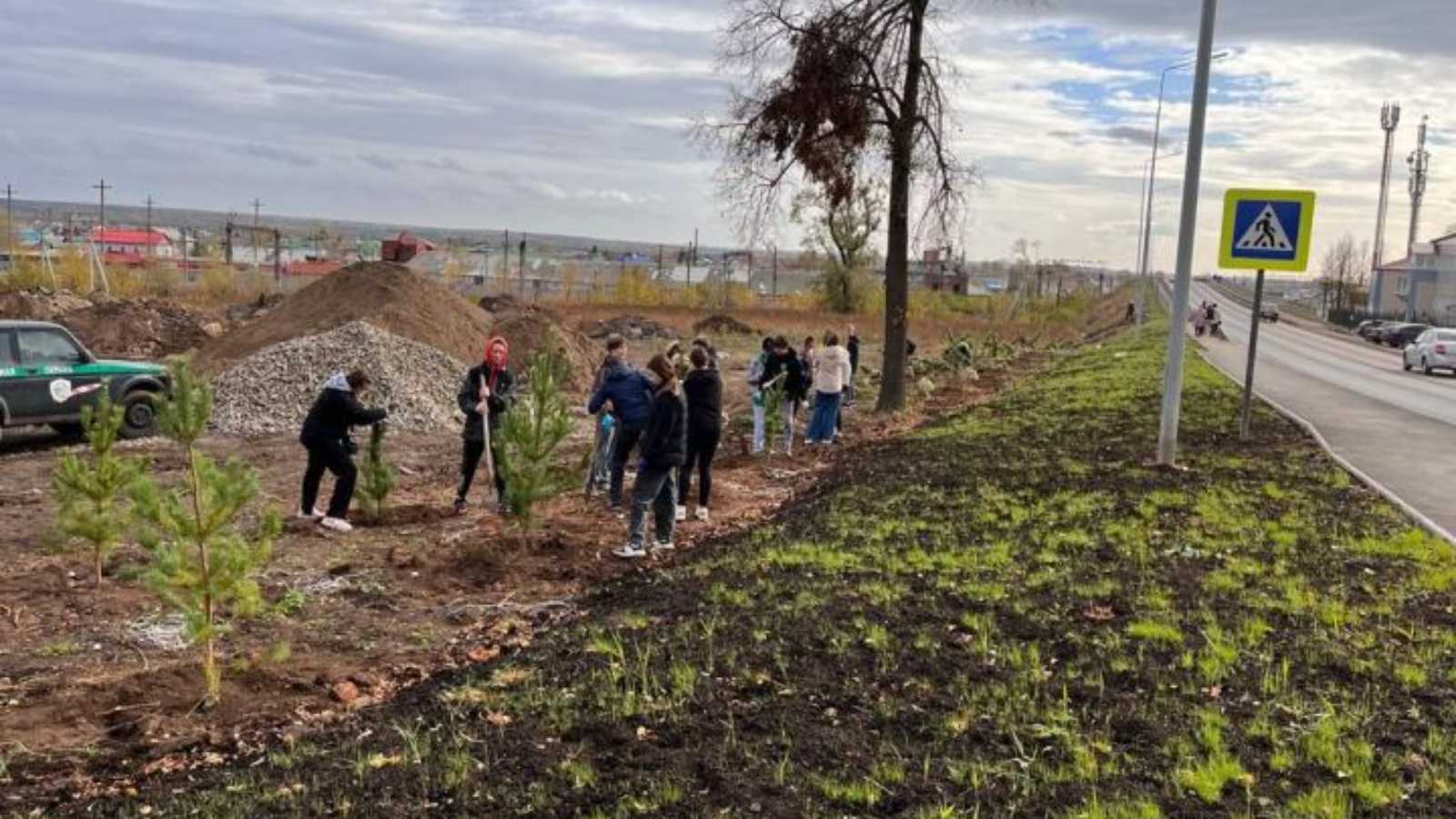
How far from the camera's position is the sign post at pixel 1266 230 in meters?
12.6

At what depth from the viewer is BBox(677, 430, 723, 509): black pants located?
10.7 meters

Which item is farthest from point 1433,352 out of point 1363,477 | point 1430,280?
point 1430,280

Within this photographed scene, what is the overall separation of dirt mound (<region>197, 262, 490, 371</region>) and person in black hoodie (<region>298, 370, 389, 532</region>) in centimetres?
1189

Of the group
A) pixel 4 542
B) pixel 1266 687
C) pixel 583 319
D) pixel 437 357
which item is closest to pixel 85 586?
pixel 4 542

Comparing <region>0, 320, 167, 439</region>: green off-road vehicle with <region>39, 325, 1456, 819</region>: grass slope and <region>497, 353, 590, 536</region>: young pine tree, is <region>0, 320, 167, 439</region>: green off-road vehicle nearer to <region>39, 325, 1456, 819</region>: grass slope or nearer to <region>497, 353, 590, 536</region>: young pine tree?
<region>497, 353, 590, 536</region>: young pine tree

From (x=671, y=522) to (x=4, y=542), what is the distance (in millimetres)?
5954

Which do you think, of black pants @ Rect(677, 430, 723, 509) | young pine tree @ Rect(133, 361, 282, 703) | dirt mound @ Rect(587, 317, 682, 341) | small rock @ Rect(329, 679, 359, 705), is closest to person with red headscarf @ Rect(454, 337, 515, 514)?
black pants @ Rect(677, 430, 723, 509)

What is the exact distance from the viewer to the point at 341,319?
22.1 meters

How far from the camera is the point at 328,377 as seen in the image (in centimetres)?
1925

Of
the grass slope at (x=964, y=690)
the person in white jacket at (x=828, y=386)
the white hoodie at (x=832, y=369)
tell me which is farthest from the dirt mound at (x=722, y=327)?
the grass slope at (x=964, y=690)

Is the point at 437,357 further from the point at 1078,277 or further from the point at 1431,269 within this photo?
the point at 1078,277

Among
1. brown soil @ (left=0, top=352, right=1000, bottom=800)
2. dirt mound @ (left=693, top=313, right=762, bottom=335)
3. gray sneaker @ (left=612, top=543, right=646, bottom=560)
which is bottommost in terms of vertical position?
brown soil @ (left=0, top=352, right=1000, bottom=800)

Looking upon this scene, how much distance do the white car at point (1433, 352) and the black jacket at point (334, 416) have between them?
3331 cm

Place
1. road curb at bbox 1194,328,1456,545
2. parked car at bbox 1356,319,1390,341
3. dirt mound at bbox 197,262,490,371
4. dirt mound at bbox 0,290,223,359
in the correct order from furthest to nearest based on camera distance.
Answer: parked car at bbox 1356,319,1390,341 < dirt mound at bbox 0,290,223,359 < dirt mound at bbox 197,262,490,371 < road curb at bbox 1194,328,1456,545
